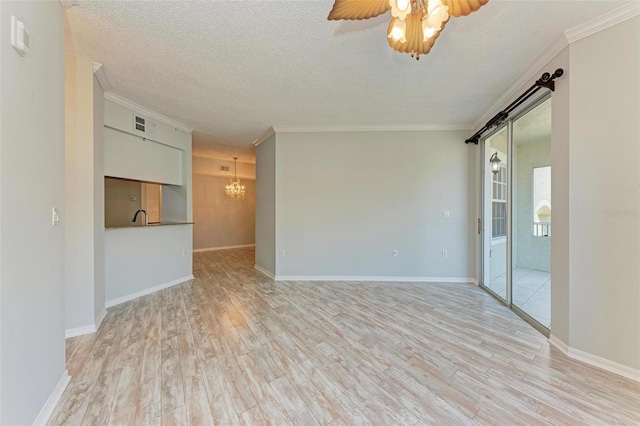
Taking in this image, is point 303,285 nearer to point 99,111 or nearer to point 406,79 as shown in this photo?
point 406,79

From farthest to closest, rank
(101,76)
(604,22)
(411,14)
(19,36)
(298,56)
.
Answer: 1. (101,76)
2. (298,56)
3. (604,22)
4. (411,14)
5. (19,36)

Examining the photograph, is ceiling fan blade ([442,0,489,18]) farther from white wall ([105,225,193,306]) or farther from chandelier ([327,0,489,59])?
white wall ([105,225,193,306])

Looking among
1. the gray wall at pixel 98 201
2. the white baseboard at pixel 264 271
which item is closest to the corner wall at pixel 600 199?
the white baseboard at pixel 264 271

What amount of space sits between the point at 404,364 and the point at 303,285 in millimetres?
2277

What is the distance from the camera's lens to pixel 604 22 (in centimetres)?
182

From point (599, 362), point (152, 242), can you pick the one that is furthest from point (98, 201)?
point (599, 362)

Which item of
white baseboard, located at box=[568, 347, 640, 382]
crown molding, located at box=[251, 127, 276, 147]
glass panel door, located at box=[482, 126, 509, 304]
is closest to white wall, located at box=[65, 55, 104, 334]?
crown molding, located at box=[251, 127, 276, 147]

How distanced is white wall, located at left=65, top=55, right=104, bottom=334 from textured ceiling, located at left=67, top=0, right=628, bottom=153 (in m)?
0.34

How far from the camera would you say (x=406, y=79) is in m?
2.65

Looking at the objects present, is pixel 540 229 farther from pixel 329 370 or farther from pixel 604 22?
pixel 329 370

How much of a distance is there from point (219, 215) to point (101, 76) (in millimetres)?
5305

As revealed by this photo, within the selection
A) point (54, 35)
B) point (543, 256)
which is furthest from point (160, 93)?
point (543, 256)

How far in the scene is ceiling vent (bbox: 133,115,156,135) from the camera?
340 centimetres

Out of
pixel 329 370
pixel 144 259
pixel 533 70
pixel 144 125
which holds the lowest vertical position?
pixel 329 370
